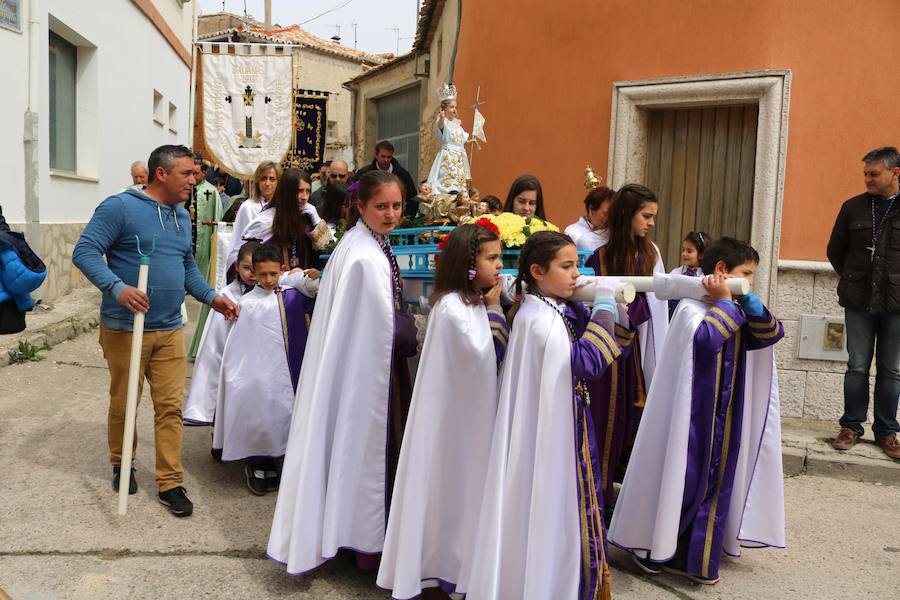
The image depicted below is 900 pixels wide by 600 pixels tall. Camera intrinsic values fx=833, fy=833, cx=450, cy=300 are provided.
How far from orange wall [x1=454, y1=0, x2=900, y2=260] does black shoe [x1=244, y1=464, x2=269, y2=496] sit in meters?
4.11

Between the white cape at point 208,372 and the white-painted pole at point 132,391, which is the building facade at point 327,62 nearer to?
the white cape at point 208,372

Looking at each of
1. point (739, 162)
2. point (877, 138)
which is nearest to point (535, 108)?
point (739, 162)

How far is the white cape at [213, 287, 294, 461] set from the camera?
4.70 m

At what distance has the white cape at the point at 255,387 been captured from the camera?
470cm

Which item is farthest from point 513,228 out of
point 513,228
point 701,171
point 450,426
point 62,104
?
point 62,104

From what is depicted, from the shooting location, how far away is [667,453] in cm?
358

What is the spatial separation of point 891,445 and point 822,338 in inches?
47.5

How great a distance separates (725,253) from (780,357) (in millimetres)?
3339

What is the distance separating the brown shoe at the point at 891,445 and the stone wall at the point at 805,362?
3.11ft

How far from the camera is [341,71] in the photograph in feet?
98.3

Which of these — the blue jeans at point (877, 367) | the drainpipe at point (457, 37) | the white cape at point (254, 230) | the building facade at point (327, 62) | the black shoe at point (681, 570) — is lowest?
the black shoe at point (681, 570)

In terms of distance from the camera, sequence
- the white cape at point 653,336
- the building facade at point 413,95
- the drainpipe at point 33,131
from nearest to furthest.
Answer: the white cape at point 653,336 < the drainpipe at point 33,131 < the building facade at point 413,95

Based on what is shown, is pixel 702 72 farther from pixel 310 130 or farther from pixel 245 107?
pixel 310 130

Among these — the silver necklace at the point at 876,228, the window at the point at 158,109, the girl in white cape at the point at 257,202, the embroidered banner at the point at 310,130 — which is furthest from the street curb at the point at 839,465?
the window at the point at 158,109
